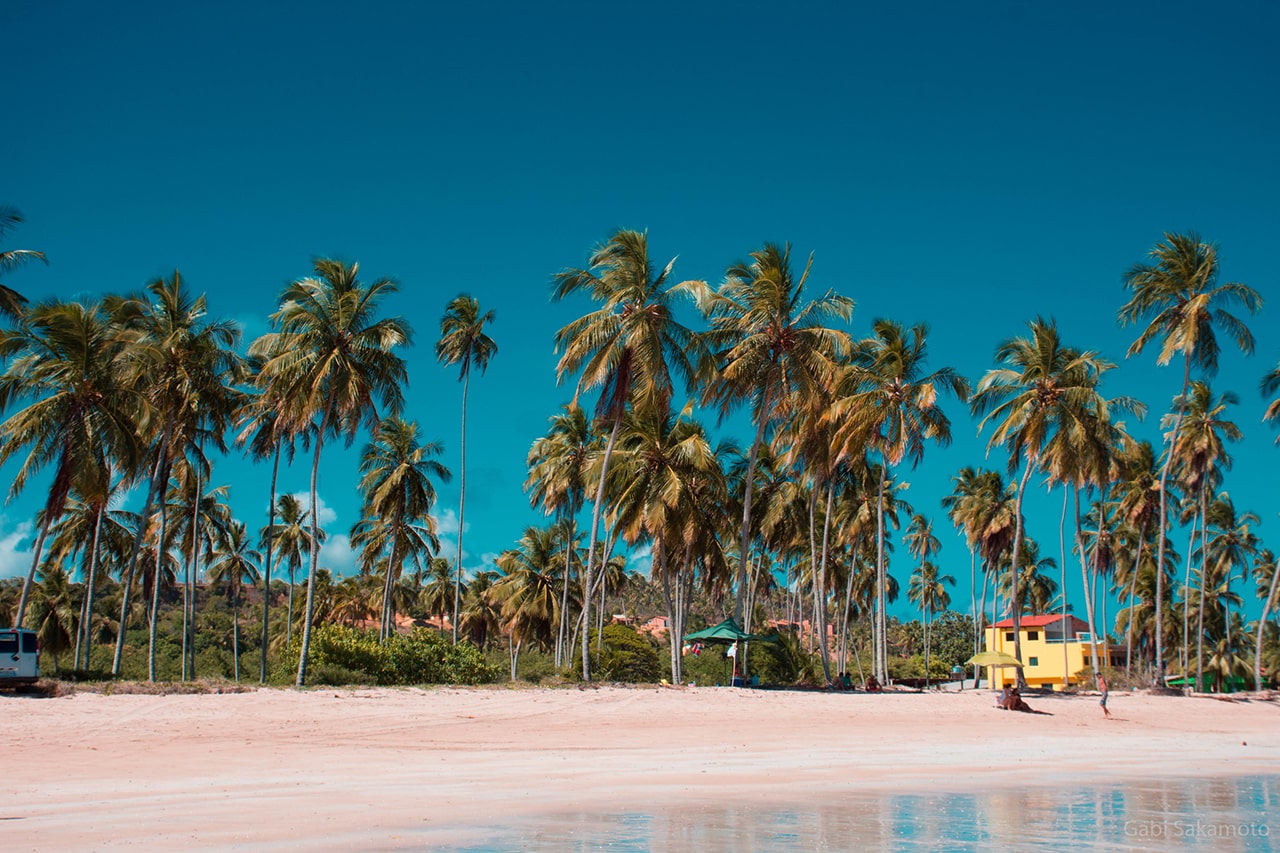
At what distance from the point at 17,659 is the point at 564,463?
1979 centimetres

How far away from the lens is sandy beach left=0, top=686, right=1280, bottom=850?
977 cm

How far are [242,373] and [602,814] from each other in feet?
74.4

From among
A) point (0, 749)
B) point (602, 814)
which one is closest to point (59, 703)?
point (0, 749)

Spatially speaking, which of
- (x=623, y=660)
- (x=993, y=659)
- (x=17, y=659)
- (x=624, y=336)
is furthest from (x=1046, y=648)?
(x=17, y=659)

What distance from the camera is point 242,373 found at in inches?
1151

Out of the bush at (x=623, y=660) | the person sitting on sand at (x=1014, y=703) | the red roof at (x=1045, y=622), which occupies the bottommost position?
the person sitting on sand at (x=1014, y=703)

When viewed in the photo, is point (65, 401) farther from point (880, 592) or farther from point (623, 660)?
point (880, 592)

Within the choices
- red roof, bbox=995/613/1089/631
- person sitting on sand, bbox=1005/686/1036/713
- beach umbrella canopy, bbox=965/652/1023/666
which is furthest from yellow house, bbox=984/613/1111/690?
person sitting on sand, bbox=1005/686/1036/713

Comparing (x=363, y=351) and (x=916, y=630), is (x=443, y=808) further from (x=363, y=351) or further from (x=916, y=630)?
(x=916, y=630)

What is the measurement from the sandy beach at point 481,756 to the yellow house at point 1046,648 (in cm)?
3371

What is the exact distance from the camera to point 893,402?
3216 cm

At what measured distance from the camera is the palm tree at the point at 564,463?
37500 mm

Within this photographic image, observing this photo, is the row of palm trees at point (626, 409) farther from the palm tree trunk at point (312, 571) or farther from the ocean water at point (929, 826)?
the ocean water at point (929, 826)

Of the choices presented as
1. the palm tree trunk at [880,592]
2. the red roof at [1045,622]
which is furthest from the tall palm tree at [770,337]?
the red roof at [1045,622]
